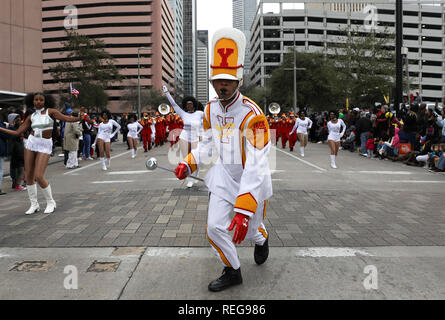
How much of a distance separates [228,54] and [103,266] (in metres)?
2.31

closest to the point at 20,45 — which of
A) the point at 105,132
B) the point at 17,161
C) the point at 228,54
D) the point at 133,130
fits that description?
the point at 133,130

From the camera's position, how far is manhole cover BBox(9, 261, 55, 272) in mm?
3852

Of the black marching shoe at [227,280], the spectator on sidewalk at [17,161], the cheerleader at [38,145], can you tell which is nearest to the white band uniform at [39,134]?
the cheerleader at [38,145]

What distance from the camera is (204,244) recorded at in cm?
468

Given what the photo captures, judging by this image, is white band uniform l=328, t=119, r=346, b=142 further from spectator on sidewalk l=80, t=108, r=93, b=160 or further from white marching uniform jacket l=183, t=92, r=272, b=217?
white marching uniform jacket l=183, t=92, r=272, b=217

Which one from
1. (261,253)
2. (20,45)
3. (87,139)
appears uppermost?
(20,45)

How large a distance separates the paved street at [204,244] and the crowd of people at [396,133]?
480cm

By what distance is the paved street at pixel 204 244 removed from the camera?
3.38 m

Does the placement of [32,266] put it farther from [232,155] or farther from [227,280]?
[232,155]

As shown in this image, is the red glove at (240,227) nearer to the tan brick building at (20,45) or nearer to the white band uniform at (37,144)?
the white band uniform at (37,144)

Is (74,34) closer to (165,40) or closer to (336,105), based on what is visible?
(336,105)

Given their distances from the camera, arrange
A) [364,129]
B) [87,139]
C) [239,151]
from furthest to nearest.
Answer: [364,129]
[87,139]
[239,151]

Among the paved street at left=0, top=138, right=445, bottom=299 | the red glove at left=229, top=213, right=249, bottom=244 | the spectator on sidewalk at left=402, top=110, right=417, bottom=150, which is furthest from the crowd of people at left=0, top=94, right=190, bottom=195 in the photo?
the spectator on sidewalk at left=402, top=110, right=417, bottom=150
